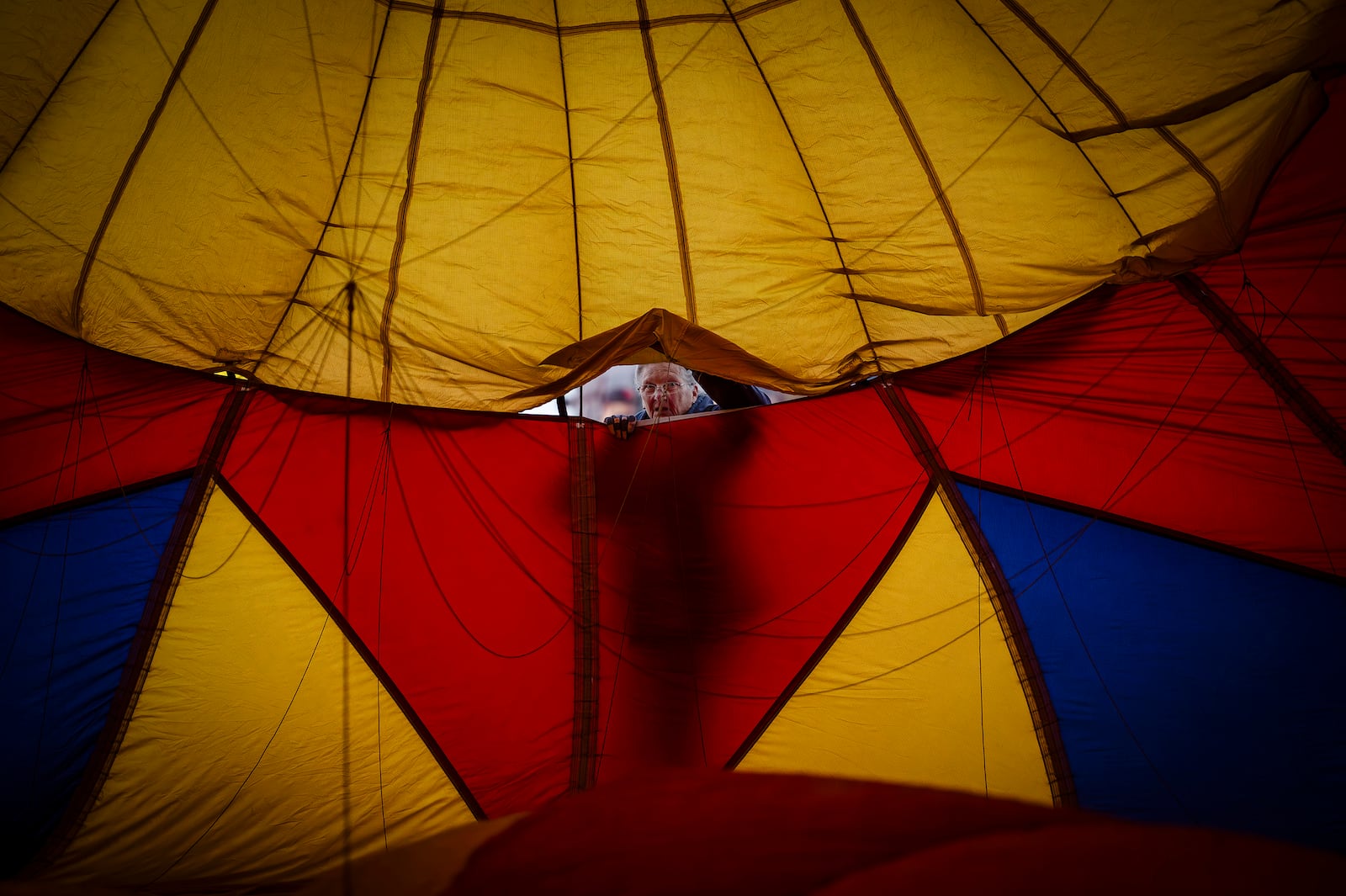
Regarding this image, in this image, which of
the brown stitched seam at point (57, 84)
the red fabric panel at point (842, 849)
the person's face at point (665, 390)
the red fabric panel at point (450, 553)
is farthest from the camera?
the person's face at point (665, 390)

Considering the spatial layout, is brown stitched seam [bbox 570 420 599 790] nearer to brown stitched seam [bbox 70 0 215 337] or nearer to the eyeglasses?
the eyeglasses

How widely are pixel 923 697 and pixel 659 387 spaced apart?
2.62 m

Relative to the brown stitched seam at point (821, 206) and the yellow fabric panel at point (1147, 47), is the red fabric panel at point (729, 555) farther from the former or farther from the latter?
the yellow fabric panel at point (1147, 47)

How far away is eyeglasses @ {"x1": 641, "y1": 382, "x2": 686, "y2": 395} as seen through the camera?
5.67 metres

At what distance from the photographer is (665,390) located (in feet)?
18.7

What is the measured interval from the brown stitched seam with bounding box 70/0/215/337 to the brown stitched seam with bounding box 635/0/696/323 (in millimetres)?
1893

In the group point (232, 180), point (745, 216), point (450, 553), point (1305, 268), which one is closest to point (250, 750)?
point (450, 553)

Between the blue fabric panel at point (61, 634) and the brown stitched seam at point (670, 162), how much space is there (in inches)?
119

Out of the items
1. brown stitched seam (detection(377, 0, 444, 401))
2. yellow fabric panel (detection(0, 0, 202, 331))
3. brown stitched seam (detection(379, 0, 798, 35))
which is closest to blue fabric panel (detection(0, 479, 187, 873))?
yellow fabric panel (detection(0, 0, 202, 331))

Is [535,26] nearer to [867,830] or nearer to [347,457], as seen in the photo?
[347,457]

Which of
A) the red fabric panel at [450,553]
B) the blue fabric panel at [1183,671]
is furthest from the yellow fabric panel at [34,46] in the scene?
the blue fabric panel at [1183,671]

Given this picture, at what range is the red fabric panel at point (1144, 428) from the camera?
4176 millimetres

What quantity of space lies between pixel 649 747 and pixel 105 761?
2888 mm

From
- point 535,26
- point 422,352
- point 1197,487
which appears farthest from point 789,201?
point 1197,487
